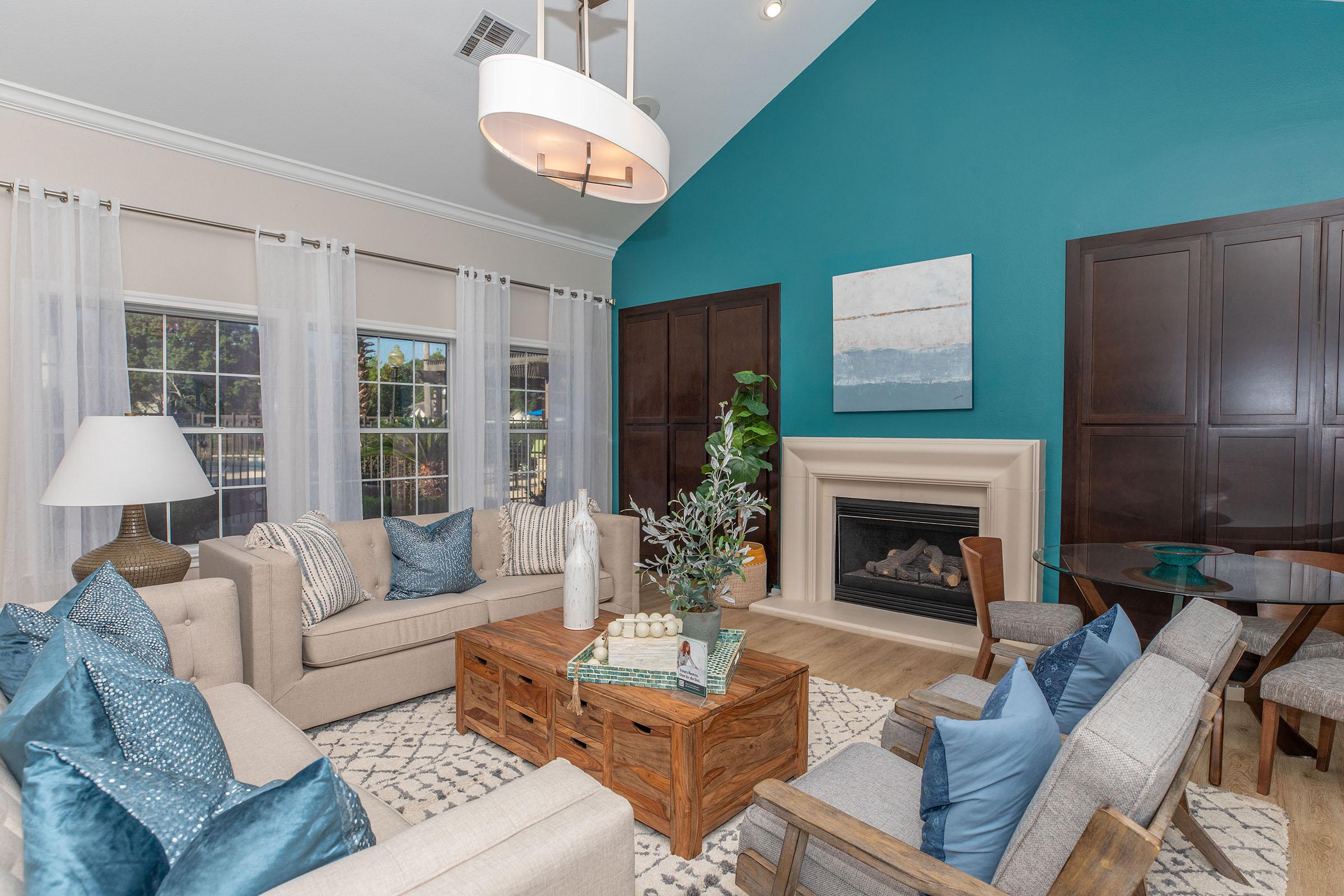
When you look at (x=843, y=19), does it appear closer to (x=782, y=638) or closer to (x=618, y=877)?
Result: (x=782, y=638)

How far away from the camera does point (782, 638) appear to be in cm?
404

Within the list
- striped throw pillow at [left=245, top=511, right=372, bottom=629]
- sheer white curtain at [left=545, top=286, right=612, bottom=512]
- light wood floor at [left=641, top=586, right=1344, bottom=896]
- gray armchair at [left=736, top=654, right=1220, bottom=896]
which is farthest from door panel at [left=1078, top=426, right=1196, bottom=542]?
striped throw pillow at [left=245, top=511, right=372, bottom=629]

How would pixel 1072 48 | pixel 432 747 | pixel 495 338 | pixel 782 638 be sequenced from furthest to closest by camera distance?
pixel 495 338
pixel 782 638
pixel 1072 48
pixel 432 747


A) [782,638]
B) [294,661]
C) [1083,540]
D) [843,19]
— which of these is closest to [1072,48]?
[843,19]

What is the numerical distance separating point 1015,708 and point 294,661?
255cm

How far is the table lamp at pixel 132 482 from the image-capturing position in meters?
2.50

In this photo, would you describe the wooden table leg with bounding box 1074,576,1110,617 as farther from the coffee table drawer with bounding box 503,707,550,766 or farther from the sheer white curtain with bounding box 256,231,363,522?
the sheer white curtain with bounding box 256,231,363,522

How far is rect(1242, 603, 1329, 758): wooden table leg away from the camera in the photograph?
241 centimetres

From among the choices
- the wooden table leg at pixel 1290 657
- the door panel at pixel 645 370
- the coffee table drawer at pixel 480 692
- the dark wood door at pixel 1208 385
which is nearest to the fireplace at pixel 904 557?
the dark wood door at pixel 1208 385

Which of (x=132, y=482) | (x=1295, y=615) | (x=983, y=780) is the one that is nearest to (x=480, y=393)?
(x=132, y=482)

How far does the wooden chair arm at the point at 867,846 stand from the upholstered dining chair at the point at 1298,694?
1.87 meters

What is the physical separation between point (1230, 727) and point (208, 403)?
5.33m

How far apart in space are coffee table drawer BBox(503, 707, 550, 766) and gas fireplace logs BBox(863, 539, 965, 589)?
286cm

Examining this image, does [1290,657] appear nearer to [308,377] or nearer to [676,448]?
[676,448]
